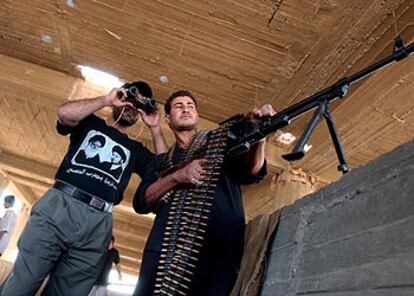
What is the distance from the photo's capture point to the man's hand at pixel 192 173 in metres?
1.78

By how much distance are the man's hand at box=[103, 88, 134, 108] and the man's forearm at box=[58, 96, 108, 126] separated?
0.02 metres

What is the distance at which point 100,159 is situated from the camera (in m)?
2.27

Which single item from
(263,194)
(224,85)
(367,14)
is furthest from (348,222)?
(263,194)

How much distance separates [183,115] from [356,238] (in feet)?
4.53

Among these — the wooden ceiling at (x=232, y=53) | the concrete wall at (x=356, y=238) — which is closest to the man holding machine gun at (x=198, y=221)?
the concrete wall at (x=356, y=238)

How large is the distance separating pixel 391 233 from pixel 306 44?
234 cm

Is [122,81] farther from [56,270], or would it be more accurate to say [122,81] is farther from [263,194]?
[263,194]

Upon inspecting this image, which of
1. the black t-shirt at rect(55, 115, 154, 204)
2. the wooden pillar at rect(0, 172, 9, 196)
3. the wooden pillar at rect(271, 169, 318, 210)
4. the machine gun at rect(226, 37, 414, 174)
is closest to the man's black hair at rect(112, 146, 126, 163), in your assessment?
the black t-shirt at rect(55, 115, 154, 204)

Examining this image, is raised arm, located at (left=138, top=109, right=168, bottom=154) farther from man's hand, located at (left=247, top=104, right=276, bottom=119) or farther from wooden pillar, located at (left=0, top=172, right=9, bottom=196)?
wooden pillar, located at (left=0, top=172, right=9, bottom=196)

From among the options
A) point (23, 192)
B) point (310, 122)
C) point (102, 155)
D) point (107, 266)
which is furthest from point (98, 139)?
point (23, 192)

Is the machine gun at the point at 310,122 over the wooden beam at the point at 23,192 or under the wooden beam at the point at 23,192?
under

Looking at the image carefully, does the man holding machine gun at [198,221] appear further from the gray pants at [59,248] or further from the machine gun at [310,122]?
the gray pants at [59,248]

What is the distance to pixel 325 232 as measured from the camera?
122 cm

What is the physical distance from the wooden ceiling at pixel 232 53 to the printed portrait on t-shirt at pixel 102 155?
1.22 meters
